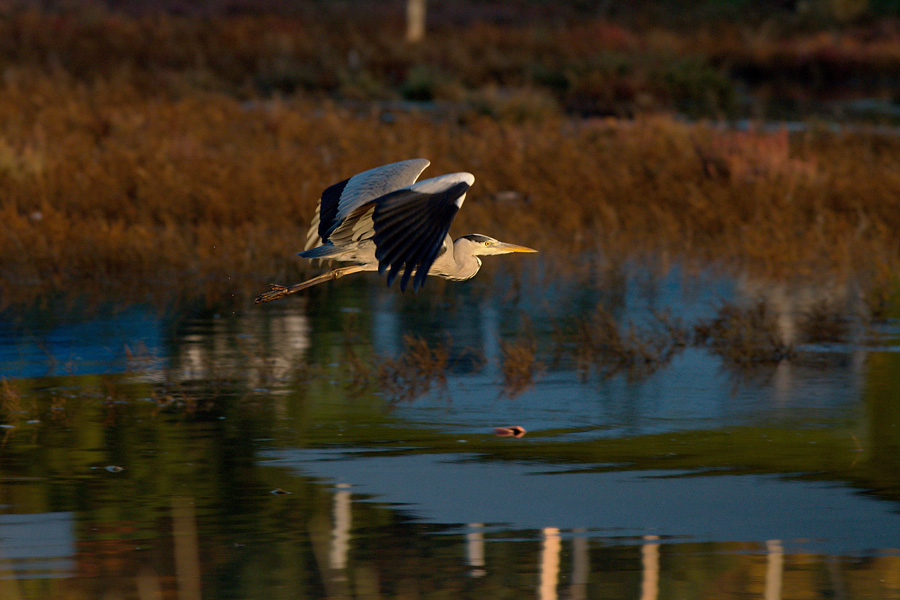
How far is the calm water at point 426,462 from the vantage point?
5.33 meters

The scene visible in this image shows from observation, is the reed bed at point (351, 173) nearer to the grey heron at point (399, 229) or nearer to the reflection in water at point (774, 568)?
the grey heron at point (399, 229)

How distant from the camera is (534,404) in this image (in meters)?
8.23

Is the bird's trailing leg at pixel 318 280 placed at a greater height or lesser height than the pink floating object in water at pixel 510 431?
greater

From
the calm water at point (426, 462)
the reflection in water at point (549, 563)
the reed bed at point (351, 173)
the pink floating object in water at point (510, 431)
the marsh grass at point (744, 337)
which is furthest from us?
the reed bed at point (351, 173)

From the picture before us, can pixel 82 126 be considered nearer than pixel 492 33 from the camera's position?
A: Yes

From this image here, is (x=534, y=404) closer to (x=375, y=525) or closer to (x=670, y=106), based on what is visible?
(x=375, y=525)

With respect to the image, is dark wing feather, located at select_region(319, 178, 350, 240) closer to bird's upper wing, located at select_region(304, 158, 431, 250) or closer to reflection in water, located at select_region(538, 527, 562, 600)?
bird's upper wing, located at select_region(304, 158, 431, 250)

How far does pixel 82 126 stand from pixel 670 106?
46.2ft

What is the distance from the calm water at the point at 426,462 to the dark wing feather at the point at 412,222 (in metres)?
0.96

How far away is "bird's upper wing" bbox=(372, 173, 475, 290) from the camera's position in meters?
6.96

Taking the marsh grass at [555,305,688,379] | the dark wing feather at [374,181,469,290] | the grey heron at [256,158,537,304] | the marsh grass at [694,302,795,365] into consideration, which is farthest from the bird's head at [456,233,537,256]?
the marsh grass at [694,302,795,365]

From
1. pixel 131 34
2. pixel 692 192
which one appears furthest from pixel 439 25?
pixel 692 192

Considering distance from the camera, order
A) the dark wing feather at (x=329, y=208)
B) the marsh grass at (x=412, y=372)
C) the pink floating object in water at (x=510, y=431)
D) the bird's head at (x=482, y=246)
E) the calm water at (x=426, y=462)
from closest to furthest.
Answer: the calm water at (x=426, y=462) → the pink floating object in water at (x=510, y=431) → the bird's head at (x=482, y=246) → the dark wing feather at (x=329, y=208) → the marsh grass at (x=412, y=372)

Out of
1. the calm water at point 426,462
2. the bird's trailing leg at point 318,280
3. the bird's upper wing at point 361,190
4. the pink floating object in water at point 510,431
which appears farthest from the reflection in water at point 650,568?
the bird's trailing leg at point 318,280
